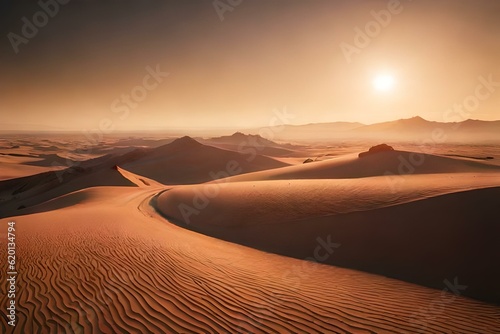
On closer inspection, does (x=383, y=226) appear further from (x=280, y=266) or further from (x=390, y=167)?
(x=390, y=167)

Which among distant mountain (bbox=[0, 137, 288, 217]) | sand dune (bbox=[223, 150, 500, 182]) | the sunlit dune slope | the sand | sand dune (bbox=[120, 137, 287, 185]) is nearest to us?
the sand

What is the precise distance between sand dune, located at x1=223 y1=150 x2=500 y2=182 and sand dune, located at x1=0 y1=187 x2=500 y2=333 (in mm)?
15090

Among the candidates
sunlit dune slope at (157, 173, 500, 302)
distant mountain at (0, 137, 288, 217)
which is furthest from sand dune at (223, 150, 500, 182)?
distant mountain at (0, 137, 288, 217)

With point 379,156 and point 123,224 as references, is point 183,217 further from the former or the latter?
point 379,156

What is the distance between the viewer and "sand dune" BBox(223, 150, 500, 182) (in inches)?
772

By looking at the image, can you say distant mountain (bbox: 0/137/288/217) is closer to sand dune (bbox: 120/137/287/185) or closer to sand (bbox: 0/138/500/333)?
sand dune (bbox: 120/137/287/185)

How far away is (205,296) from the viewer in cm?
510

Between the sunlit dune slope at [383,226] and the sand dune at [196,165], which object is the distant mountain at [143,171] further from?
the sunlit dune slope at [383,226]

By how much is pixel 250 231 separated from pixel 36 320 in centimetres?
756

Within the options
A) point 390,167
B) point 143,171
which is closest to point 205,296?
point 390,167

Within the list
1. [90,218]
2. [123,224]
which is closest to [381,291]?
[123,224]

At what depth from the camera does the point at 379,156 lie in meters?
22.9

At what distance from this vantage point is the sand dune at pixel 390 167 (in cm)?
1961

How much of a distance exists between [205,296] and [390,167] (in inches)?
A: 779
